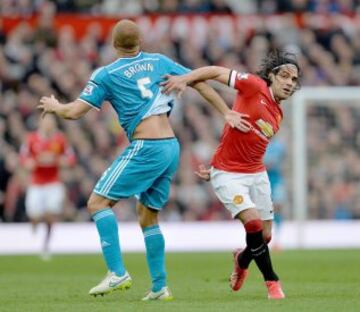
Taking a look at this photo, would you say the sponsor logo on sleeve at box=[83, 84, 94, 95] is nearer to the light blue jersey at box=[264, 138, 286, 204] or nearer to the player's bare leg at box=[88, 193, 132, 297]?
the player's bare leg at box=[88, 193, 132, 297]

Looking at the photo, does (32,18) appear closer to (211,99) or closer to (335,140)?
(335,140)

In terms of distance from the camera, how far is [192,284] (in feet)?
48.4

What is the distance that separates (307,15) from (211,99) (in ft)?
57.4

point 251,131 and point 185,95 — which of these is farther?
point 185,95

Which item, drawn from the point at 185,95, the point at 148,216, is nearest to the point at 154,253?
the point at 148,216

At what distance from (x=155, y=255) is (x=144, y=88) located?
1537 mm

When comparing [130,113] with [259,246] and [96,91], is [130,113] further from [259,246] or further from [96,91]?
[259,246]

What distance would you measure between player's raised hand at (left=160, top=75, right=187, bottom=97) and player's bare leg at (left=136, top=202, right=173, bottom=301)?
3.63 feet

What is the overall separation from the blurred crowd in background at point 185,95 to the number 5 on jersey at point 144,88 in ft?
39.1

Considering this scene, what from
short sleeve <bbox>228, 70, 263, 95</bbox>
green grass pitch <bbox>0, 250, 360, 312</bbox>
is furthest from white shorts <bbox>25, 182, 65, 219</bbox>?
short sleeve <bbox>228, 70, 263, 95</bbox>

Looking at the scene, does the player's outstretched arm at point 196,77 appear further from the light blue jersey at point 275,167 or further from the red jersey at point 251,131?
the light blue jersey at point 275,167

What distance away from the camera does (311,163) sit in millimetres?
25156

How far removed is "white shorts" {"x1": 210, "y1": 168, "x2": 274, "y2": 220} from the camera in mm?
12055

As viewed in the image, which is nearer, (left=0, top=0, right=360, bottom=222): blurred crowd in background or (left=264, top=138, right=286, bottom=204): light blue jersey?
(left=264, top=138, right=286, bottom=204): light blue jersey
